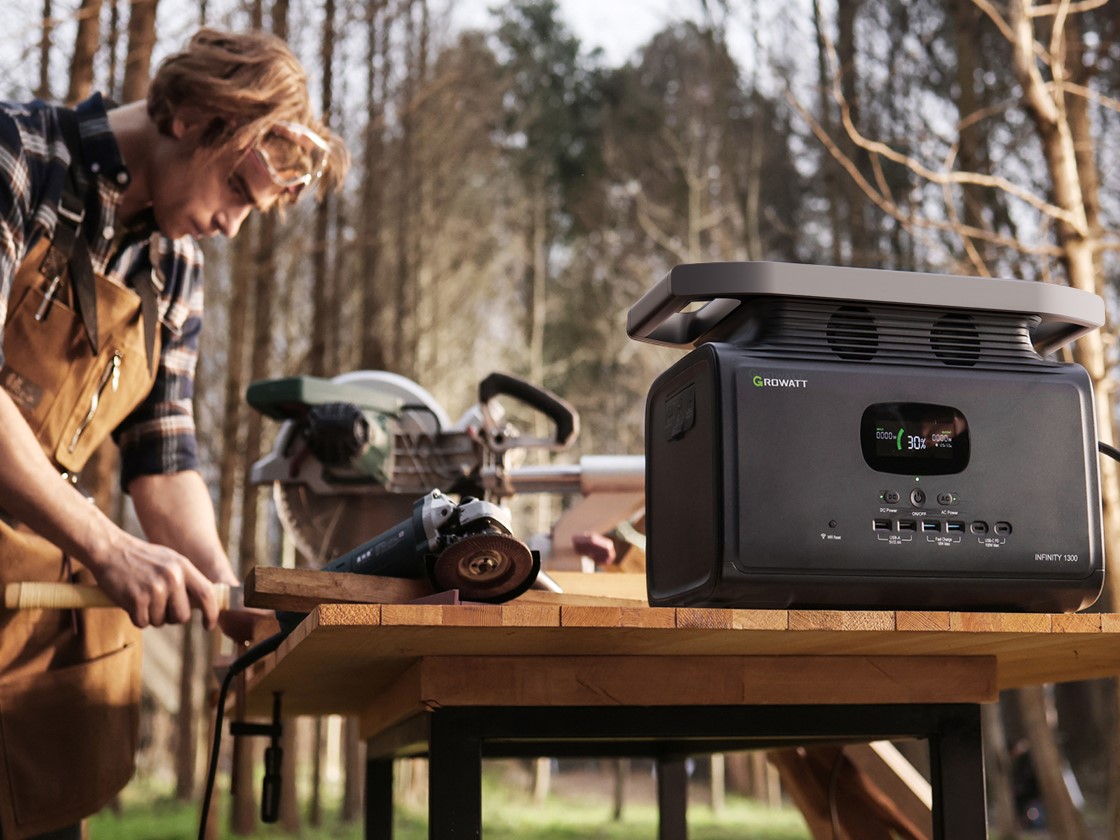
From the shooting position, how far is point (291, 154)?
251cm

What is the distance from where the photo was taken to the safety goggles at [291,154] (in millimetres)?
2482

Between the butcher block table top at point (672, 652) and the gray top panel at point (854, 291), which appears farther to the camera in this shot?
the gray top panel at point (854, 291)

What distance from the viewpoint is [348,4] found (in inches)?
391

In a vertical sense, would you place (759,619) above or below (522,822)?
above

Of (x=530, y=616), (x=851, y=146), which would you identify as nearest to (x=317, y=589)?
(x=530, y=616)

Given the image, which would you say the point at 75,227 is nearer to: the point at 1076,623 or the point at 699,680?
the point at 699,680

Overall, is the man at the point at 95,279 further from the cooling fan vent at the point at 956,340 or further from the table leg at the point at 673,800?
the cooling fan vent at the point at 956,340

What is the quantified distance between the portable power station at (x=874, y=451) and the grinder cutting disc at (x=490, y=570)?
19 centimetres

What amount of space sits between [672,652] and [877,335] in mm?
436

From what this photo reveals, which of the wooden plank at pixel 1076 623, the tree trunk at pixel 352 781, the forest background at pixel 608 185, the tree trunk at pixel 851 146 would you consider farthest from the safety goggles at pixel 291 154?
the tree trunk at pixel 851 146

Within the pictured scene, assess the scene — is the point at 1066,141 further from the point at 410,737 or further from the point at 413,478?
the point at 410,737

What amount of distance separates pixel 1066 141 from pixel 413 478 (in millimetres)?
2819

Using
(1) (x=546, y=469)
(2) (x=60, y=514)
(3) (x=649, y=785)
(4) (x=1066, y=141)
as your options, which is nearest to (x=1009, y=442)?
(2) (x=60, y=514)

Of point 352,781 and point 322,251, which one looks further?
point 352,781
